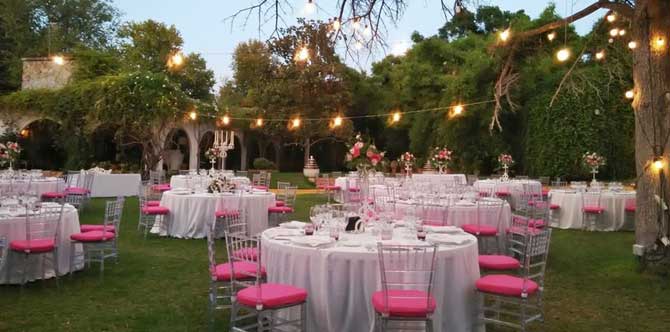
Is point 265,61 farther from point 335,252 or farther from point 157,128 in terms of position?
point 335,252

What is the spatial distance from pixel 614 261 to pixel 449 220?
2272mm

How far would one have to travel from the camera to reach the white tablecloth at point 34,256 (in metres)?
5.64

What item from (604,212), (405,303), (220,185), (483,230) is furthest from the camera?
(604,212)

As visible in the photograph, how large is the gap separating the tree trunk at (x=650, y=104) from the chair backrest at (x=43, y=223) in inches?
269

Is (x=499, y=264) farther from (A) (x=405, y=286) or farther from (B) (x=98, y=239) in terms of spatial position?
(B) (x=98, y=239)

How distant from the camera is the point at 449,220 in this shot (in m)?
7.56

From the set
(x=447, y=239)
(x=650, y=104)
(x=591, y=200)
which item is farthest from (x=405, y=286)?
(x=591, y=200)

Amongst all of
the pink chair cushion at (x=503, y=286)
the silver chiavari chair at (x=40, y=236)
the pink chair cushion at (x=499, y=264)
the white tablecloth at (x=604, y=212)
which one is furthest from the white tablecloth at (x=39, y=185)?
the white tablecloth at (x=604, y=212)

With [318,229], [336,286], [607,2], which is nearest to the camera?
[336,286]

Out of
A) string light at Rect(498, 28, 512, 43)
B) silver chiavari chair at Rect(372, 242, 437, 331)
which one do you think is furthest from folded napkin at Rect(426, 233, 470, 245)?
string light at Rect(498, 28, 512, 43)

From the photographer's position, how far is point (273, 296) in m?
3.67

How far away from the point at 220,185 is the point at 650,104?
6463 mm

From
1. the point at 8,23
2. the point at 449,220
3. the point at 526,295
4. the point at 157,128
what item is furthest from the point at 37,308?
the point at 8,23

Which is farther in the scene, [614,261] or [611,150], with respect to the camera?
[611,150]
